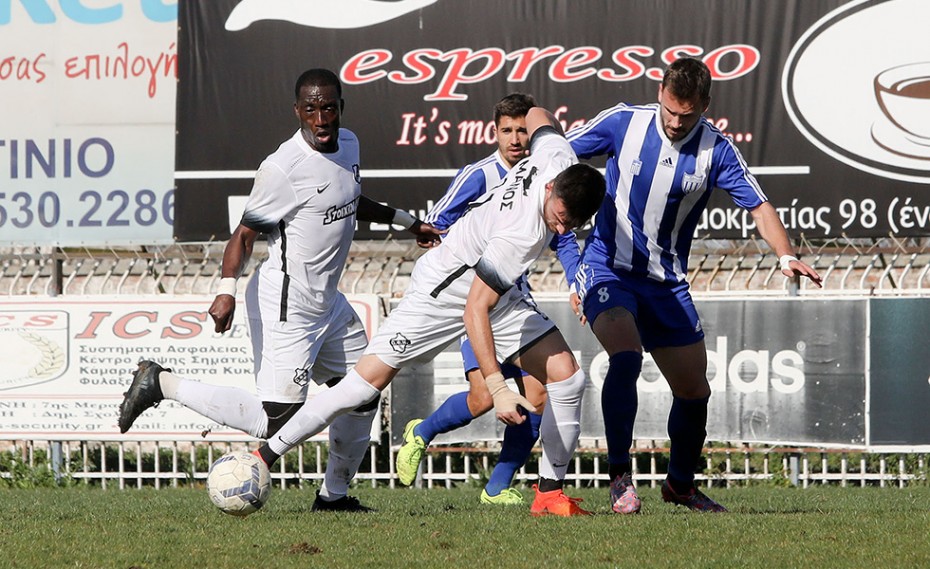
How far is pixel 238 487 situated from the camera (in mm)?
6270

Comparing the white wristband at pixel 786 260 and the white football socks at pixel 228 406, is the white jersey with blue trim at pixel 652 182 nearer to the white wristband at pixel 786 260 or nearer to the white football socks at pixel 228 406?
the white wristband at pixel 786 260

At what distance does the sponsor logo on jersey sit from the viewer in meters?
7.07

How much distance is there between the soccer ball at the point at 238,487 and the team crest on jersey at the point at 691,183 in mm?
2650

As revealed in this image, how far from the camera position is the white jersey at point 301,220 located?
22.8ft

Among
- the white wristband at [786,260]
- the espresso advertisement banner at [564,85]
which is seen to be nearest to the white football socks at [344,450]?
the white wristband at [786,260]

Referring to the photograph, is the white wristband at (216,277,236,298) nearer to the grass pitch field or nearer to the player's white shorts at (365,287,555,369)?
the player's white shorts at (365,287,555,369)

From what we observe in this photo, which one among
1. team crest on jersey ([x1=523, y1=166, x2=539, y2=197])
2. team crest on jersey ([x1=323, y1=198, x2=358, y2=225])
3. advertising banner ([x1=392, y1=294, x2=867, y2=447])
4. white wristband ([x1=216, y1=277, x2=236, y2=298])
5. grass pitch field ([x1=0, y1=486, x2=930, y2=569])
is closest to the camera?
grass pitch field ([x1=0, y1=486, x2=930, y2=569])

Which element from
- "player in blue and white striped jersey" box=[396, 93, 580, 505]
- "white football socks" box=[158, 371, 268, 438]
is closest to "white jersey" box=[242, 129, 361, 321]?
"white football socks" box=[158, 371, 268, 438]

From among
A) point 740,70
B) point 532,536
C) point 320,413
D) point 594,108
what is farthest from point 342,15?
point 532,536

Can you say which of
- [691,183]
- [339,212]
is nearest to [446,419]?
[339,212]

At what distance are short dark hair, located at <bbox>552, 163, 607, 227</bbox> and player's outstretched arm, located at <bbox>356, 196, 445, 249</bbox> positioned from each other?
1.85 m

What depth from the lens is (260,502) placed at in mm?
6328

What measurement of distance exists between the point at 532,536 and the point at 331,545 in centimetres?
86

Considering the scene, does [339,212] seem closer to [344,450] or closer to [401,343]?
[401,343]
